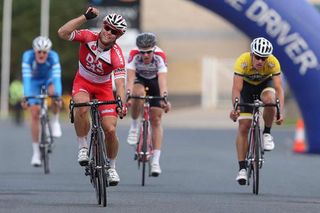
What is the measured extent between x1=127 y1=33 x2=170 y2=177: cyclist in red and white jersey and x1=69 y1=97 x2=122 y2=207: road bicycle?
133 inches

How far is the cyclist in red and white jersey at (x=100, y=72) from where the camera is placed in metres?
12.2

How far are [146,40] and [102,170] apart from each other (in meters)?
3.93

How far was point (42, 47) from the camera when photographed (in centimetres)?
1748

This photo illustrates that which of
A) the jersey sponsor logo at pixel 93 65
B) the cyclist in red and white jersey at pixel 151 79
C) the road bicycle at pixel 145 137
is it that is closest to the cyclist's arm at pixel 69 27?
the jersey sponsor logo at pixel 93 65

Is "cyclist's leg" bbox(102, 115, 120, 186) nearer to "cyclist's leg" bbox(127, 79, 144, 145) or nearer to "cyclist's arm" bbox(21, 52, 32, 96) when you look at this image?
"cyclist's leg" bbox(127, 79, 144, 145)

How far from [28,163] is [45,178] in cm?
371

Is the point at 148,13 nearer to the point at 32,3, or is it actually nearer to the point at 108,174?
the point at 32,3

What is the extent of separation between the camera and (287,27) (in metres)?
21.4

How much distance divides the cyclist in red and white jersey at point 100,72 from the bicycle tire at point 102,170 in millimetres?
363

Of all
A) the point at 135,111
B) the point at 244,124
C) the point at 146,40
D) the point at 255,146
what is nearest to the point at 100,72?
the point at 255,146

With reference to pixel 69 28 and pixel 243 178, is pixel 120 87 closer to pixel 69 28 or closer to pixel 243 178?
pixel 69 28

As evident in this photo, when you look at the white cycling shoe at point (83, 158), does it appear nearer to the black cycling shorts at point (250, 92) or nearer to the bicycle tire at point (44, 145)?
the black cycling shorts at point (250, 92)

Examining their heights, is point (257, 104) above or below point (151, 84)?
below

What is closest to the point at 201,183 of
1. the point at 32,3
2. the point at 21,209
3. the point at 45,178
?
the point at 45,178
